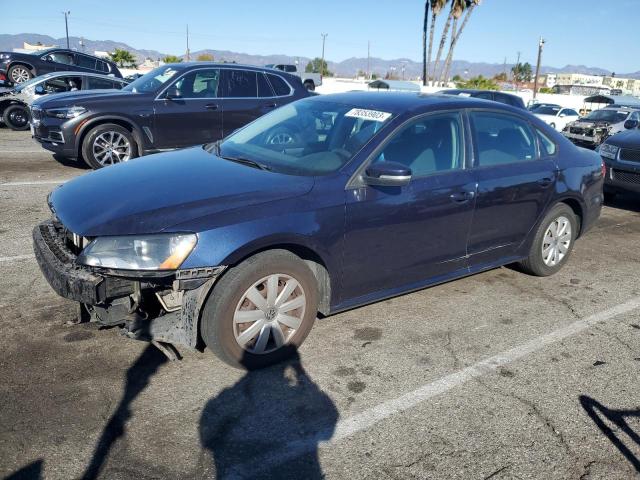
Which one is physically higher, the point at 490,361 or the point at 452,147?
the point at 452,147

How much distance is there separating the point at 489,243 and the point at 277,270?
2.03m

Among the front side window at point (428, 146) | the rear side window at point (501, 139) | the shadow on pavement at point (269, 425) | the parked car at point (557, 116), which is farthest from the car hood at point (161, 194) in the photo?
the parked car at point (557, 116)

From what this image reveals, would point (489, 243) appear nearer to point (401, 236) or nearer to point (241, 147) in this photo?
point (401, 236)

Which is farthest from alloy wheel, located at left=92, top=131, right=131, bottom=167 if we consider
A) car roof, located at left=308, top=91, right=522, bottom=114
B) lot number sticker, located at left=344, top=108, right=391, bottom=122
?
lot number sticker, located at left=344, top=108, right=391, bottom=122

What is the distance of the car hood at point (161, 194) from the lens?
3.04m

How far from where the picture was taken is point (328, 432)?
279 cm

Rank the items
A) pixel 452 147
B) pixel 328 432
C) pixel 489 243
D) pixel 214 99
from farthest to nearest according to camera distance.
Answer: pixel 214 99 → pixel 489 243 → pixel 452 147 → pixel 328 432

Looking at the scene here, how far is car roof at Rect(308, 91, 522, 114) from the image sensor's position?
4.04 m

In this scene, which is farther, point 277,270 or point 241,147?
point 241,147

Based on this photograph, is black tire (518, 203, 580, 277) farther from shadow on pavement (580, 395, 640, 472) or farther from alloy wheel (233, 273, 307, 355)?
alloy wheel (233, 273, 307, 355)

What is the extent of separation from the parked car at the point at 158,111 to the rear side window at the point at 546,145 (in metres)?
5.52

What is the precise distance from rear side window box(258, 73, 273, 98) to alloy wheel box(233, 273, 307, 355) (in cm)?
673

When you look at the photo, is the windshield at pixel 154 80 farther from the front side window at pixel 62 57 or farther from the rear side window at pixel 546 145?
the front side window at pixel 62 57

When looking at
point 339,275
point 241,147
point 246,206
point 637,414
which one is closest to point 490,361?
point 637,414
